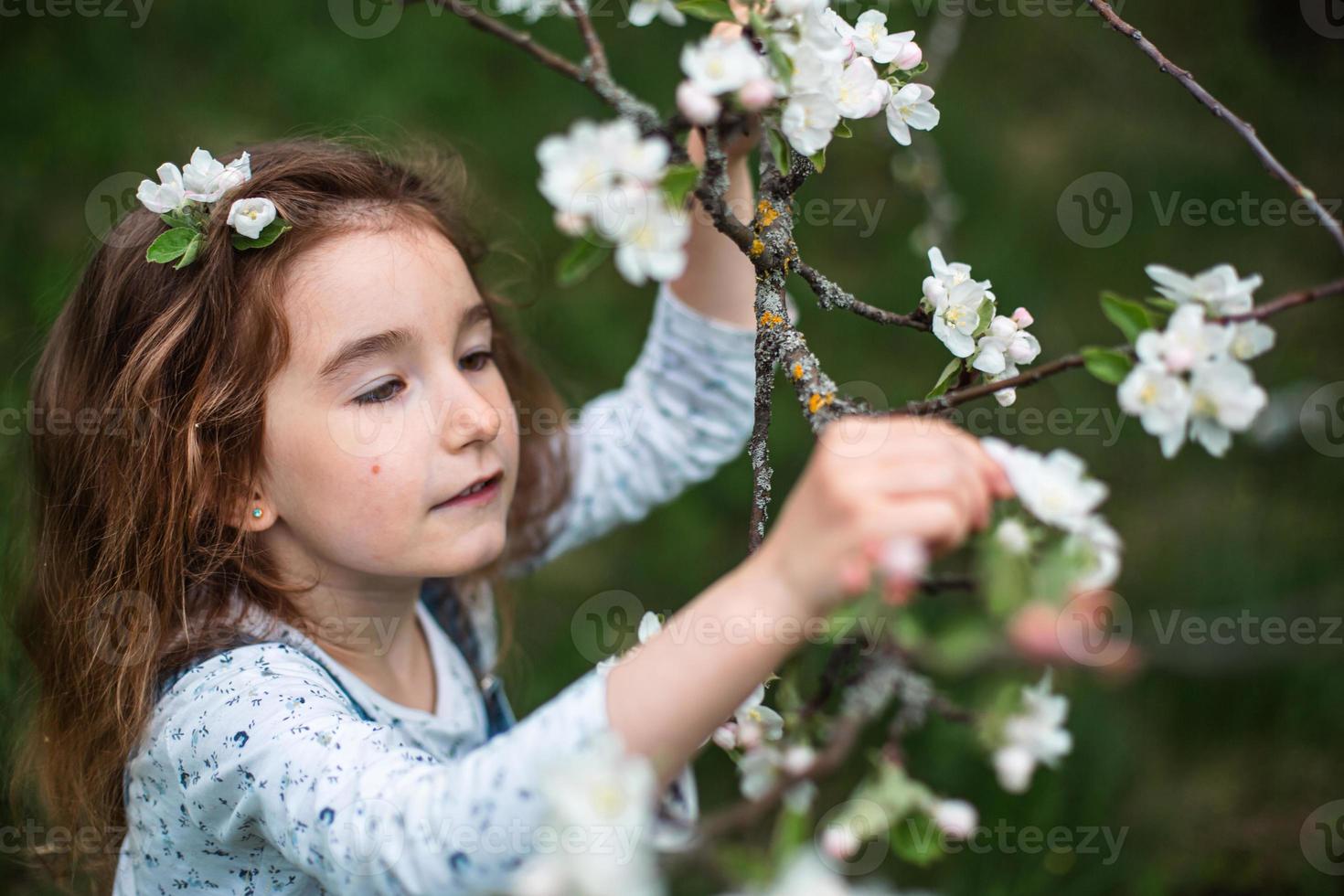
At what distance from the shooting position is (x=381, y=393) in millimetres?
1465

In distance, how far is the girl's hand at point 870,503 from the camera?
818 mm

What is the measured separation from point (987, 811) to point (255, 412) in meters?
1.64

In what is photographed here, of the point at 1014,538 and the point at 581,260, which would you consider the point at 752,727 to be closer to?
the point at 1014,538

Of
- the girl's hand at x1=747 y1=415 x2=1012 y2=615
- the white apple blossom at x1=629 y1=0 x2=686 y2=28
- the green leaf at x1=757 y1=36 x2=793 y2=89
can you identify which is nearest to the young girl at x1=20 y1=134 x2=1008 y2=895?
the girl's hand at x1=747 y1=415 x2=1012 y2=615

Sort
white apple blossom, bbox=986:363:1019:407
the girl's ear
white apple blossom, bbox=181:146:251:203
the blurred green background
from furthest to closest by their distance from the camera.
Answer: the blurred green background, the girl's ear, white apple blossom, bbox=181:146:251:203, white apple blossom, bbox=986:363:1019:407

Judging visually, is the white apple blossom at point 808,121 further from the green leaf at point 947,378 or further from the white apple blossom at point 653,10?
the green leaf at point 947,378

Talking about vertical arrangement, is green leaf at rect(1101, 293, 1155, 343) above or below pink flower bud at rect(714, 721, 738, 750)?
above

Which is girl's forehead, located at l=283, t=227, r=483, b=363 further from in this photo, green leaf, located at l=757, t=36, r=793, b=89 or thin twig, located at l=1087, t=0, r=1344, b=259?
thin twig, located at l=1087, t=0, r=1344, b=259

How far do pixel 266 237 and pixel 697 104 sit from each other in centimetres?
81

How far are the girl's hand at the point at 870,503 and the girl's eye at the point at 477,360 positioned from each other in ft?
2.74

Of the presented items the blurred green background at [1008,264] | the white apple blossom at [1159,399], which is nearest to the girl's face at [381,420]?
the white apple blossom at [1159,399]

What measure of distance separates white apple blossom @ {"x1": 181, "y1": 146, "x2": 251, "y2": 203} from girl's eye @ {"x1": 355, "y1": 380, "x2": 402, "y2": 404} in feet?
1.03

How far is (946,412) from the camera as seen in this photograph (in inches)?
41.3

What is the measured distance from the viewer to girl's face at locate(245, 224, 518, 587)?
1.43 meters
